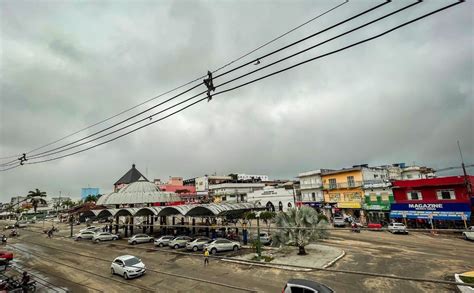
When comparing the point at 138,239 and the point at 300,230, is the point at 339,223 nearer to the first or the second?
the point at 300,230

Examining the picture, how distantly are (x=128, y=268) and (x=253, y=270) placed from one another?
36.2 feet

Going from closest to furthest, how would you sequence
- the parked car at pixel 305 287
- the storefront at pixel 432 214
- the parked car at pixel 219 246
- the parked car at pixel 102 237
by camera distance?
the parked car at pixel 305 287
the parked car at pixel 219 246
the storefront at pixel 432 214
the parked car at pixel 102 237

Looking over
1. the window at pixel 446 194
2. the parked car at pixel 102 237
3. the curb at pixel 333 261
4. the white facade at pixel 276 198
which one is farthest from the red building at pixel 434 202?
the parked car at pixel 102 237

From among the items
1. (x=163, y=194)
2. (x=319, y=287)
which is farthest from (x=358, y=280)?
(x=163, y=194)

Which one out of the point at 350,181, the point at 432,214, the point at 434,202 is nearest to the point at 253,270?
the point at 432,214

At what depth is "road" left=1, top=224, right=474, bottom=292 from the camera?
1898 cm

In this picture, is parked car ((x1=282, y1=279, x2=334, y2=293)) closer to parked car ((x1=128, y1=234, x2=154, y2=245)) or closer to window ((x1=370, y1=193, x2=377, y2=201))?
parked car ((x1=128, y1=234, x2=154, y2=245))

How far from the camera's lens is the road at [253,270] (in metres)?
19.0

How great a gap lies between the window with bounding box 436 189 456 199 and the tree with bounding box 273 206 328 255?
24402mm

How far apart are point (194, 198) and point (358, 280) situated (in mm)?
81274

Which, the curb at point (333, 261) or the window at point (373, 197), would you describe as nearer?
the curb at point (333, 261)

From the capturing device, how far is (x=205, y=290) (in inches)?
727

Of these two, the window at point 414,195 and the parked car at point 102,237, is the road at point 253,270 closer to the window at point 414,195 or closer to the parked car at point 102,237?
the parked car at point 102,237

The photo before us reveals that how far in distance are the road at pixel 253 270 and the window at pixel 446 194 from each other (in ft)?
24.7
